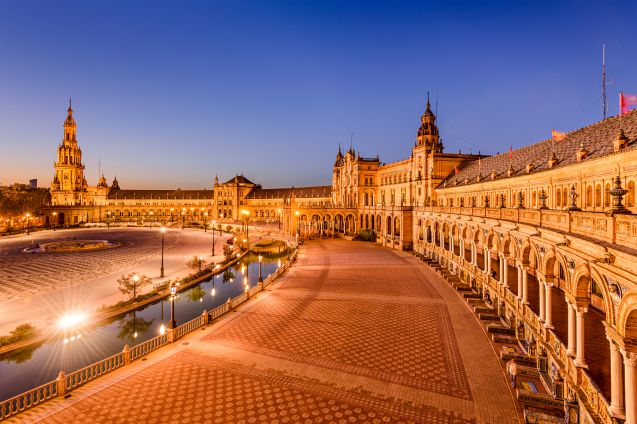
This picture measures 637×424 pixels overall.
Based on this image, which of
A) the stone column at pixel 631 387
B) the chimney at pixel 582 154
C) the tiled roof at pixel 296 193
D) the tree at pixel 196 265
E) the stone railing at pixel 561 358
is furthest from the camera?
the tiled roof at pixel 296 193

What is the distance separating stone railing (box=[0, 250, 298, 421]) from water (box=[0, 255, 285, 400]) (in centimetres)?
129

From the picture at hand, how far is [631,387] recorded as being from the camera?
866 cm

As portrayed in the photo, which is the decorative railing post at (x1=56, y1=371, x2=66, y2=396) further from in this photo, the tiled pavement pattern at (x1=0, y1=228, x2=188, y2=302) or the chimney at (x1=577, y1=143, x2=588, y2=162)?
the chimney at (x1=577, y1=143, x2=588, y2=162)

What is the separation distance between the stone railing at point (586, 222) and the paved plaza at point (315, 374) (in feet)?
22.8

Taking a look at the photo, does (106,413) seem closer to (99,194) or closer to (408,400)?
(408,400)

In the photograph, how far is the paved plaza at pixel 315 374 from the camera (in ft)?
39.9

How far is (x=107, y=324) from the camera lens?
23.7m

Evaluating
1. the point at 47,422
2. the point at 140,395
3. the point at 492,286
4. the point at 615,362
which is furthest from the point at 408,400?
the point at 492,286

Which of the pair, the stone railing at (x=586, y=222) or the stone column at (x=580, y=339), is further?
the stone column at (x=580, y=339)

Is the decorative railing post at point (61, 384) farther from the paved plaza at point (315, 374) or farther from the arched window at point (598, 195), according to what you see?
the arched window at point (598, 195)

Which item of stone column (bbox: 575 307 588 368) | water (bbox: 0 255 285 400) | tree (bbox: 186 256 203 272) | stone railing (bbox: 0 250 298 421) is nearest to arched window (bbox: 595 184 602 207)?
stone column (bbox: 575 307 588 368)

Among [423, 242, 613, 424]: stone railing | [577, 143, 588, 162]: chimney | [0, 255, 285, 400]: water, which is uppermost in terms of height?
[577, 143, 588, 162]: chimney

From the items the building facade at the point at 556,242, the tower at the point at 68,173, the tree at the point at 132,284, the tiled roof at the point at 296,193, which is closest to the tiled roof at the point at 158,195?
the tower at the point at 68,173

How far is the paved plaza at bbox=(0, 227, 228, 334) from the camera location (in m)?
25.8
